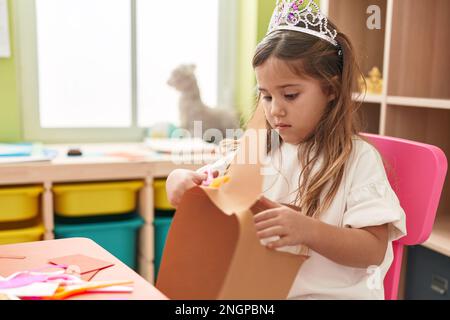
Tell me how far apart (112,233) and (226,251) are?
4.30 ft

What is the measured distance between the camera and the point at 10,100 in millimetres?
2061

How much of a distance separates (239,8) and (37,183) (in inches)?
47.3

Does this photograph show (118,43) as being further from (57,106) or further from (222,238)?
(222,238)

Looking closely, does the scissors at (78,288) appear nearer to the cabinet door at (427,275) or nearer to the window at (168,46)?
the cabinet door at (427,275)

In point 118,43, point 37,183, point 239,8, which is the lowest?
point 37,183

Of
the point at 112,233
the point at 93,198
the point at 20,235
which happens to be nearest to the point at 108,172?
the point at 93,198

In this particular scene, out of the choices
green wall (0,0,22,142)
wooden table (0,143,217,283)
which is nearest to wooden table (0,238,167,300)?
wooden table (0,143,217,283)

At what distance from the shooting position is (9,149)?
1849 millimetres

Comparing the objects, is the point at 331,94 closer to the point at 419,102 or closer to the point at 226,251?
the point at 226,251

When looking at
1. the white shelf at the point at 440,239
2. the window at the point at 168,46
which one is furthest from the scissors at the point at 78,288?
the window at the point at 168,46

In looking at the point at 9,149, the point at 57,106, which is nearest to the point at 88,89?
the point at 57,106

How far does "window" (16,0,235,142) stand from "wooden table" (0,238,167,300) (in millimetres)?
1399

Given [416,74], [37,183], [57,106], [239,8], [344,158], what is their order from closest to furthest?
1. [344,158]
2. [416,74]
3. [37,183]
4. [57,106]
5. [239,8]

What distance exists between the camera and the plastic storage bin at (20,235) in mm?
1717
